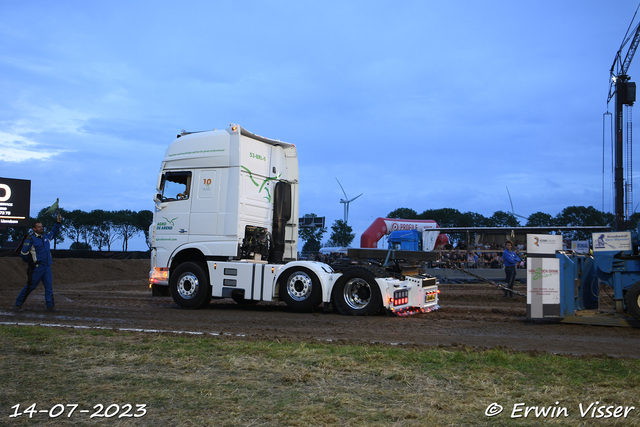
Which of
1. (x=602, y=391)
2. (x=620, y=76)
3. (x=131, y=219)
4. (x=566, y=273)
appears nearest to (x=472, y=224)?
(x=620, y=76)

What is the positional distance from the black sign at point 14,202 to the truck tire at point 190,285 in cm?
1771

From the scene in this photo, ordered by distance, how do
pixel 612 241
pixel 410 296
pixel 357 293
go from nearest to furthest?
pixel 612 241 → pixel 357 293 → pixel 410 296

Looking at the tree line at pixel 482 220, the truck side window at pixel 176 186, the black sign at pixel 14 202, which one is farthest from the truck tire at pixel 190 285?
the tree line at pixel 482 220

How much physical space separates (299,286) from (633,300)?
21.0ft

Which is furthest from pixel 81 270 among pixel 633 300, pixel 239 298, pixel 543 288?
pixel 633 300

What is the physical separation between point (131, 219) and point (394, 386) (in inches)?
3215

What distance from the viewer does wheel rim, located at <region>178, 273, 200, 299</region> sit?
12.5m

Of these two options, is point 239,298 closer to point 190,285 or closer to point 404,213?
point 190,285

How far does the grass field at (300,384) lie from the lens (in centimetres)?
403

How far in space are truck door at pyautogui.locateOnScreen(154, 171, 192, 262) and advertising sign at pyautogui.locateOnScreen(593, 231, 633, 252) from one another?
28.4ft

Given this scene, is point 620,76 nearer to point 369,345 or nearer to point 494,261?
point 494,261

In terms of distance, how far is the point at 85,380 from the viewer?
5.11 meters

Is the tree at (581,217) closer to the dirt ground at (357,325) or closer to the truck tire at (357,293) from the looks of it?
the dirt ground at (357,325)

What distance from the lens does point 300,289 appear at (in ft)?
38.4
